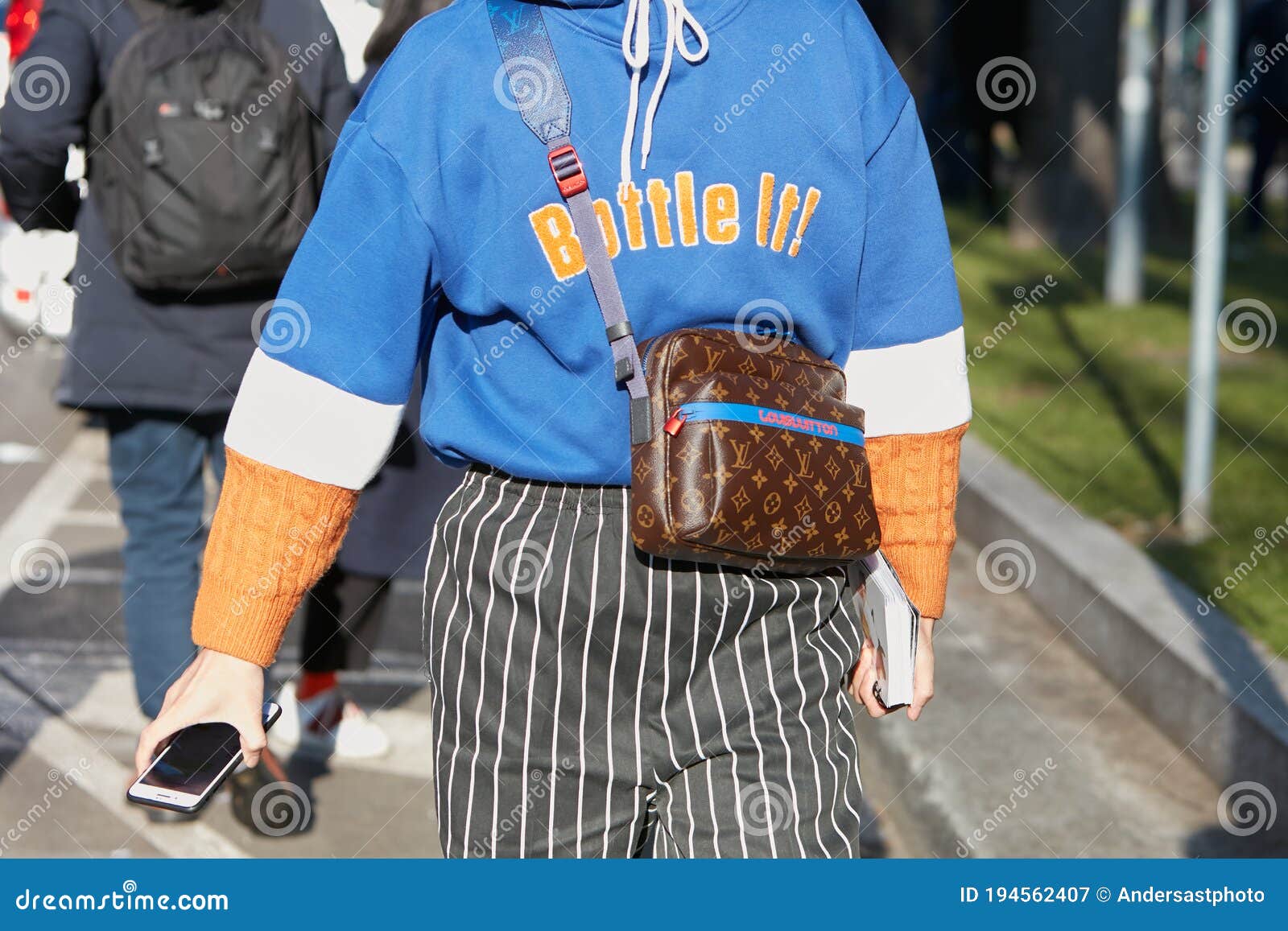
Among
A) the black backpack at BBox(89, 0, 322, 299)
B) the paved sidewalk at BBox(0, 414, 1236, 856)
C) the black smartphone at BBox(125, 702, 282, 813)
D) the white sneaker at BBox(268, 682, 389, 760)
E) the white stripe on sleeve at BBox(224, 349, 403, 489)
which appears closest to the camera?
the black smartphone at BBox(125, 702, 282, 813)

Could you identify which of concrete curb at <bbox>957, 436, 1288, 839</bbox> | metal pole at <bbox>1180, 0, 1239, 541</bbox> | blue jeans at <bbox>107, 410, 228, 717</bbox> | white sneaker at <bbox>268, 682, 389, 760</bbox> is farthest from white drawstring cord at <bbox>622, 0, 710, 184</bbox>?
metal pole at <bbox>1180, 0, 1239, 541</bbox>

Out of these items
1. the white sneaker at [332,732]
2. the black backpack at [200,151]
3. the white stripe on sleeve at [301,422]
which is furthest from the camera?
the white sneaker at [332,732]

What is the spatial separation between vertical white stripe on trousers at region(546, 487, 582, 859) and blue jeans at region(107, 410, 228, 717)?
2043 mm

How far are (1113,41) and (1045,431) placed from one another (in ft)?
22.4

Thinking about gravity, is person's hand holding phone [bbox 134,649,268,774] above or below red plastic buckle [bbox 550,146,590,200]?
below

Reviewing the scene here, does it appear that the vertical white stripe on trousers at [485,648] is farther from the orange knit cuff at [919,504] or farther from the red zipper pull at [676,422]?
the orange knit cuff at [919,504]

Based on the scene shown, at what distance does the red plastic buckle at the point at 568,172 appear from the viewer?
5.94 feet

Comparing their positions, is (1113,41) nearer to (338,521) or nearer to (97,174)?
(97,174)

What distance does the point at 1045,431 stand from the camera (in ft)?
24.7

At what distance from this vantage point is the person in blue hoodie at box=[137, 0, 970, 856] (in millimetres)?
1839

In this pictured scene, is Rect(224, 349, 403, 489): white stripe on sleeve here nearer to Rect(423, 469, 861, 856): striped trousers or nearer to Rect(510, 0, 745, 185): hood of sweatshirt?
Rect(423, 469, 861, 856): striped trousers

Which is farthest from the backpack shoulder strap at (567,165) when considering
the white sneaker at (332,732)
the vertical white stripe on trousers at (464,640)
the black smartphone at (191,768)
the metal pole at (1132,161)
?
the metal pole at (1132,161)

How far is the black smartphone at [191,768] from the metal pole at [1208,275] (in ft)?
15.0

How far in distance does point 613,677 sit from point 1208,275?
4.38 m
